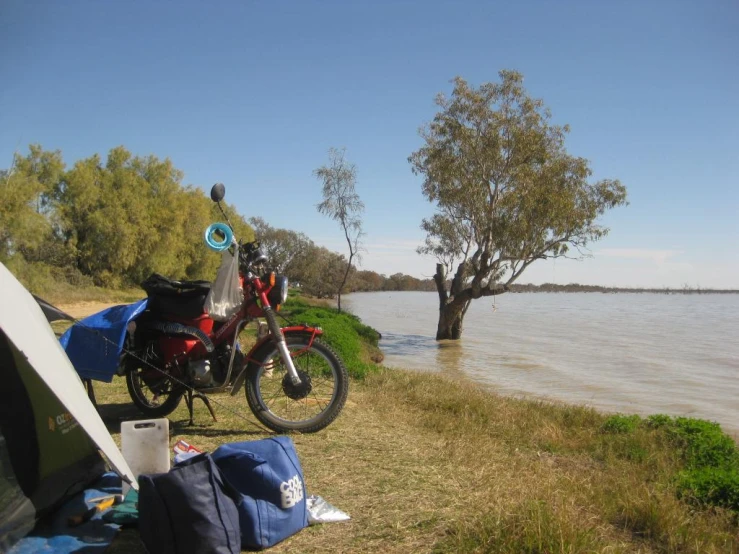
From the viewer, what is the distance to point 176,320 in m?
4.77

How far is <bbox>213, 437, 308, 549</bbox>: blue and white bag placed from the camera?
288 cm

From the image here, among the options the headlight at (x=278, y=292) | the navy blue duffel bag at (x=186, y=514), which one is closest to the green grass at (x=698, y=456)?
the headlight at (x=278, y=292)

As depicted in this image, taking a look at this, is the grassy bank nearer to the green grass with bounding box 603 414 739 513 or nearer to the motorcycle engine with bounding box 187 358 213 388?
the green grass with bounding box 603 414 739 513

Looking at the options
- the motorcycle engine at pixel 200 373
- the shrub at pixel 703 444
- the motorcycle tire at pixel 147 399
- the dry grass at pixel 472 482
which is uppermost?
the motorcycle engine at pixel 200 373

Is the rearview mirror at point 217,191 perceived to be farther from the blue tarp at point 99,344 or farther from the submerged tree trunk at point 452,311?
the submerged tree trunk at point 452,311

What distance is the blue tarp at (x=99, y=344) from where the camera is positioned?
452cm

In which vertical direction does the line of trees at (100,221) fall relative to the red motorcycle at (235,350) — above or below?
above

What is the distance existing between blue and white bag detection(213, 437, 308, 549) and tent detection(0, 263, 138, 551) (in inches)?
23.6

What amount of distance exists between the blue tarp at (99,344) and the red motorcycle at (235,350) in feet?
0.44

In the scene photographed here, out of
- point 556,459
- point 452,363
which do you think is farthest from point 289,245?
point 556,459

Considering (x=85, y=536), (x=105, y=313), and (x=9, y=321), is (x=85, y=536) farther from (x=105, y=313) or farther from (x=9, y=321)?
(x=105, y=313)

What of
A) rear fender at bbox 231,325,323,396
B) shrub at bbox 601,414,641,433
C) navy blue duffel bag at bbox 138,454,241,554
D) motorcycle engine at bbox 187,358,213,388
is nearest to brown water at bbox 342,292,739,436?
shrub at bbox 601,414,641,433

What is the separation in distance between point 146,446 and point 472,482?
204 cm

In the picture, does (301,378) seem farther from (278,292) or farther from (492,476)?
(492,476)
